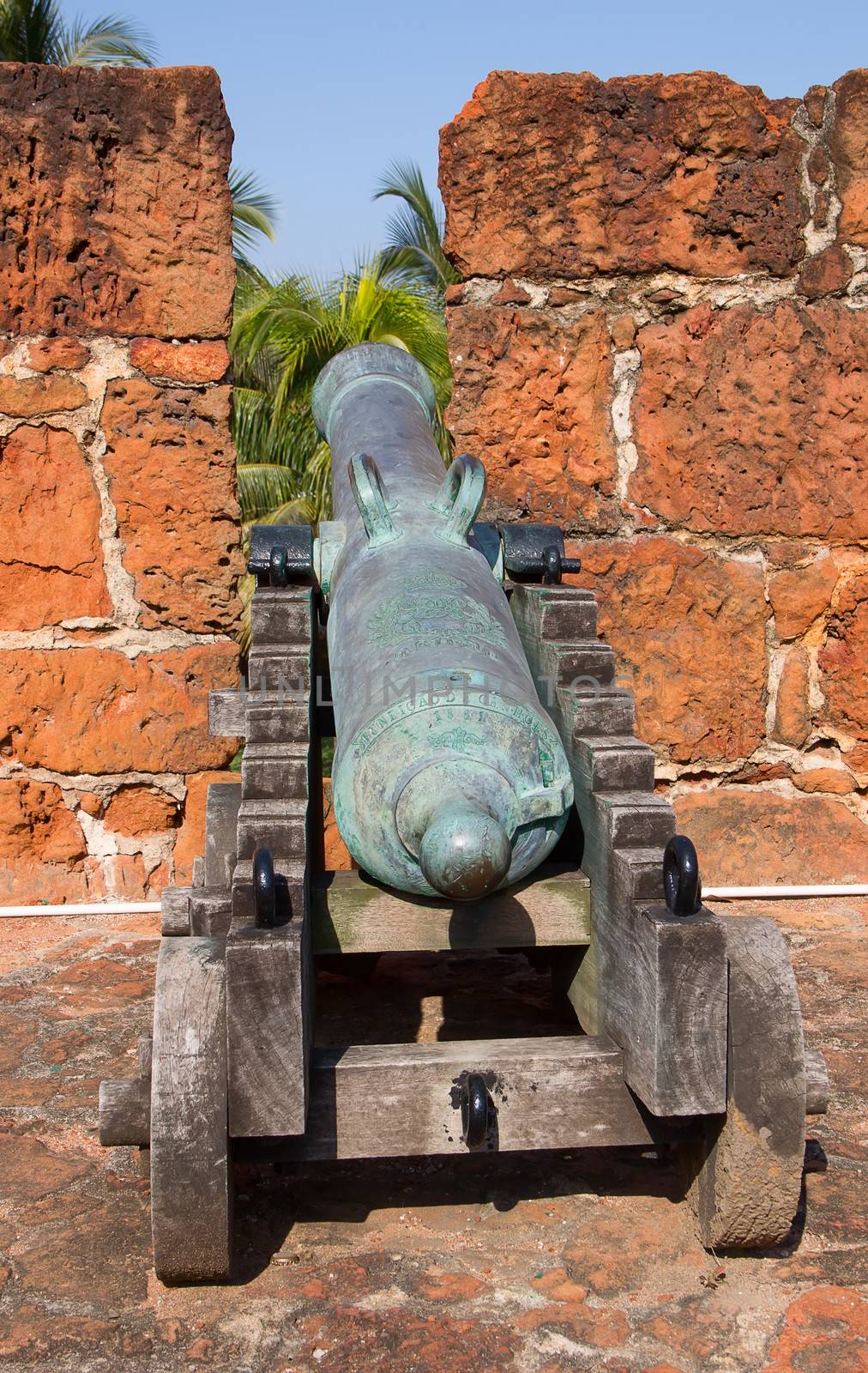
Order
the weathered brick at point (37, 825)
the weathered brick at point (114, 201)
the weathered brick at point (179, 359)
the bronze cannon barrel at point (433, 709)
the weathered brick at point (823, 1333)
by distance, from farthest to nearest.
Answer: the weathered brick at point (37, 825), the weathered brick at point (179, 359), the weathered brick at point (114, 201), the bronze cannon barrel at point (433, 709), the weathered brick at point (823, 1333)

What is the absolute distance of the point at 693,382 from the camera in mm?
4660

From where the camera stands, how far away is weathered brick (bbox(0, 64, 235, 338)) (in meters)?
4.41

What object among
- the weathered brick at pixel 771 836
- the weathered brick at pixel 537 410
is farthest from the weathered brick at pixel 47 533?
the weathered brick at pixel 771 836

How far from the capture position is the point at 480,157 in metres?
4.54

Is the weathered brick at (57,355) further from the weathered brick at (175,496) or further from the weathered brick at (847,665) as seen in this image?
the weathered brick at (847,665)

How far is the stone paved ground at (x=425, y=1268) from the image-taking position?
88.2 inches

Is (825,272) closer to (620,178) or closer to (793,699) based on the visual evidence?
(620,178)

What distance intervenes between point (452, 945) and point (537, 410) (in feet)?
7.86

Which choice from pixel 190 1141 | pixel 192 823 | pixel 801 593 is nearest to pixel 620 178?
pixel 801 593

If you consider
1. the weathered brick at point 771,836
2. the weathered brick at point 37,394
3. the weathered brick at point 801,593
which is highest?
the weathered brick at point 37,394

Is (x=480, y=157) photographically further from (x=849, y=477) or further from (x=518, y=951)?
(x=518, y=951)

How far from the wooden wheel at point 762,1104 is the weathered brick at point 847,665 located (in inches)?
99.1

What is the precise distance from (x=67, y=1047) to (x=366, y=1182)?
1009 mm

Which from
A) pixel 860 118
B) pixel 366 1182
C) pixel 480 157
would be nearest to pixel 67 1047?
pixel 366 1182
